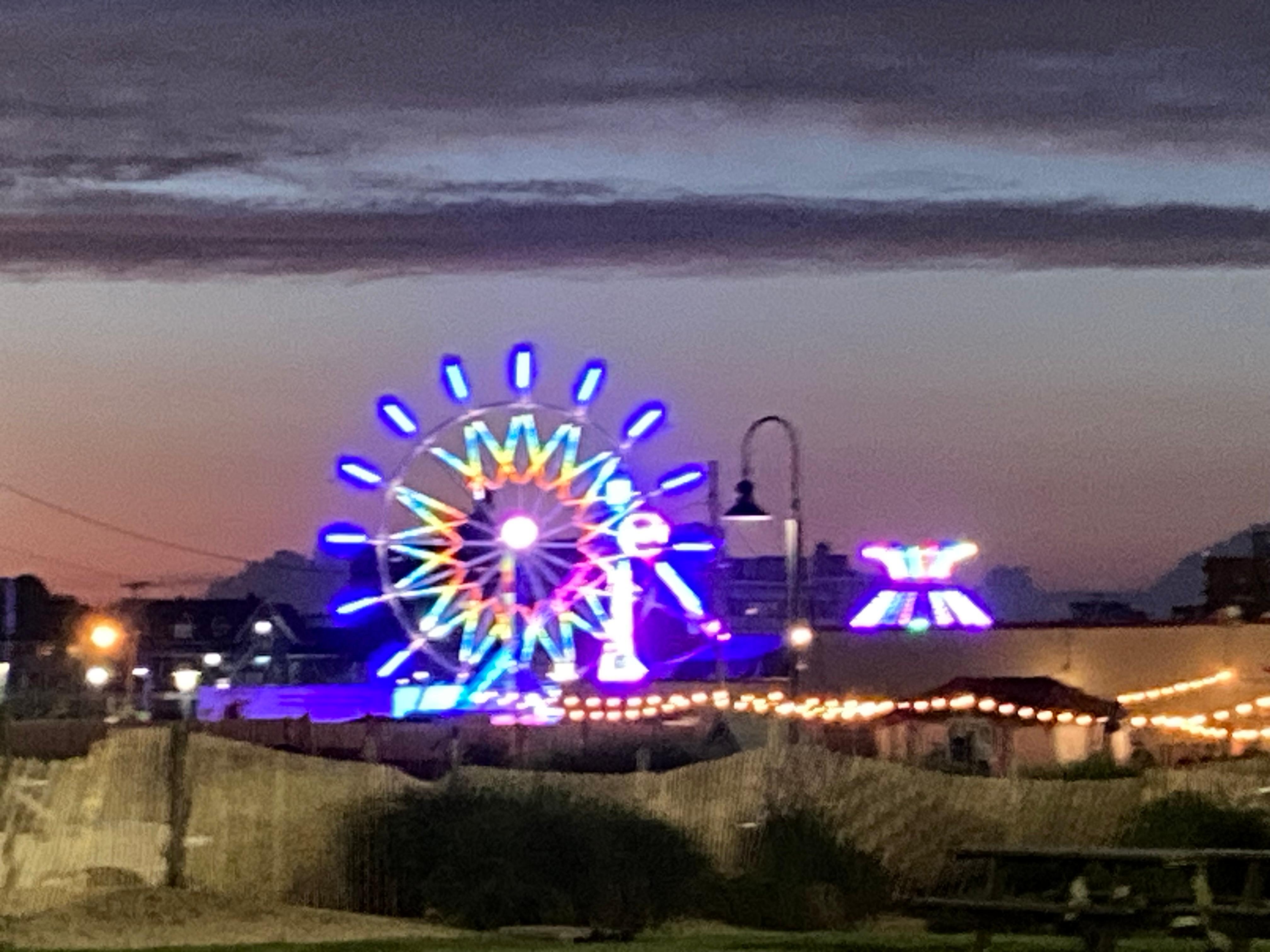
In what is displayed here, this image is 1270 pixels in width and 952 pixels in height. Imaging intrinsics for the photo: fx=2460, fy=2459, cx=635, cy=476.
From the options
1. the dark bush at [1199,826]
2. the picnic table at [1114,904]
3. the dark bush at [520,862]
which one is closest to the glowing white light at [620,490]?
the dark bush at [1199,826]

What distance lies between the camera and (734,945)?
19.4 metres

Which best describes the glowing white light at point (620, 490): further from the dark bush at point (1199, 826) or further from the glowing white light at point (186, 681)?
the dark bush at point (1199, 826)

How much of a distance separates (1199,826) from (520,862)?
283 inches

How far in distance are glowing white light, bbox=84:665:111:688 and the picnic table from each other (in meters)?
43.4

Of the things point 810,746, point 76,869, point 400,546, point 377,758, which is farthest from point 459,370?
point 76,869

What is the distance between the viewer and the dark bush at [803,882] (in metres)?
23.6

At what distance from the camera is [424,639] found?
54.0m

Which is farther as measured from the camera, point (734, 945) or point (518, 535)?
point (518, 535)

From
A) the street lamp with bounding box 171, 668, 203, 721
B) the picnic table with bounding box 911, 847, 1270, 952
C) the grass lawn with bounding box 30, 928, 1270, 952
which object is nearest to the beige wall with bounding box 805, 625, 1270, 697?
the street lamp with bounding box 171, 668, 203, 721

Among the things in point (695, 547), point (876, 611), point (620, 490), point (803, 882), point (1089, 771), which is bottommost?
point (803, 882)

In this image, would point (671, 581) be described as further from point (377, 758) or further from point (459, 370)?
point (377, 758)

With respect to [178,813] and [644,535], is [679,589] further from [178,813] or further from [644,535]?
[178,813]

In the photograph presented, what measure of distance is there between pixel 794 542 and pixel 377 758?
964 centimetres

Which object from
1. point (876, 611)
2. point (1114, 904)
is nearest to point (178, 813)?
point (1114, 904)
